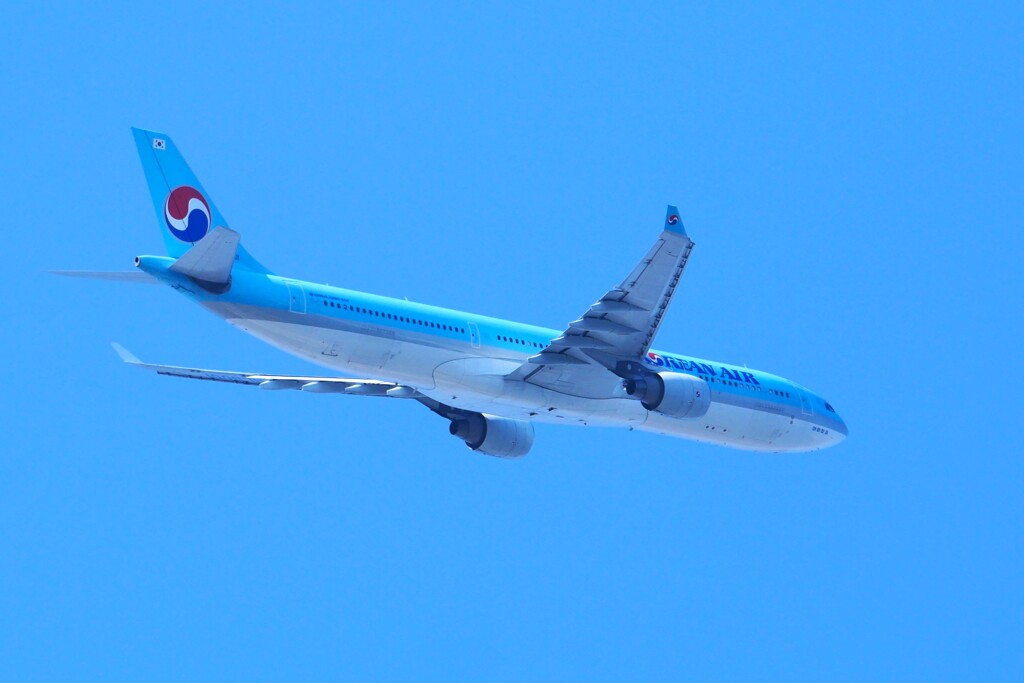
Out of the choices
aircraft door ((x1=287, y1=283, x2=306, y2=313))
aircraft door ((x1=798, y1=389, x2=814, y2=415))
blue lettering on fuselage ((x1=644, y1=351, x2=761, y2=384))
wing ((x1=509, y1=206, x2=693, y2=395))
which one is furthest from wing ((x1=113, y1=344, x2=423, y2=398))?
aircraft door ((x1=798, y1=389, x2=814, y2=415))

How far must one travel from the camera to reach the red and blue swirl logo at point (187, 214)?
1060 inches

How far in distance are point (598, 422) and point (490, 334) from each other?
148 inches

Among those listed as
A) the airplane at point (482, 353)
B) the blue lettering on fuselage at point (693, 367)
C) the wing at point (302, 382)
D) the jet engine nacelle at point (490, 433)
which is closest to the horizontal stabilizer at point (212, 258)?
the airplane at point (482, 353)

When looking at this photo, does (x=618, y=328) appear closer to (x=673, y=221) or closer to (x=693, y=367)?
(x=673, y=221)

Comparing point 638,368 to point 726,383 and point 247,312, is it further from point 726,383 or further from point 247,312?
point 247,312

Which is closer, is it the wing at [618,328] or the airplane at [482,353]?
the airplane at [482,353]

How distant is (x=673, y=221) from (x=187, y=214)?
9.95m

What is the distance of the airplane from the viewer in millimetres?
26891

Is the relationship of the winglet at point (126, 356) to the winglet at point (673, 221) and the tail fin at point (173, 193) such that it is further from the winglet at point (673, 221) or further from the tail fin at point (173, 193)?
the winglet at point (673, 221)

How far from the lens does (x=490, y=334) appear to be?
31.2 m

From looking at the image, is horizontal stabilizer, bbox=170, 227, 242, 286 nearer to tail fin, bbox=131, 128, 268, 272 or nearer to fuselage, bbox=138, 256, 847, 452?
fuselage, bbox=138, 256, 847, 452

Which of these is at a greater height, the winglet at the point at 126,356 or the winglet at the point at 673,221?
the winglet at the point at 673,221

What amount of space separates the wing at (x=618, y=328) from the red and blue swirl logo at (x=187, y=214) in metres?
7.77

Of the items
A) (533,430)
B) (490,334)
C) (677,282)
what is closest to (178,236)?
(490,334)
